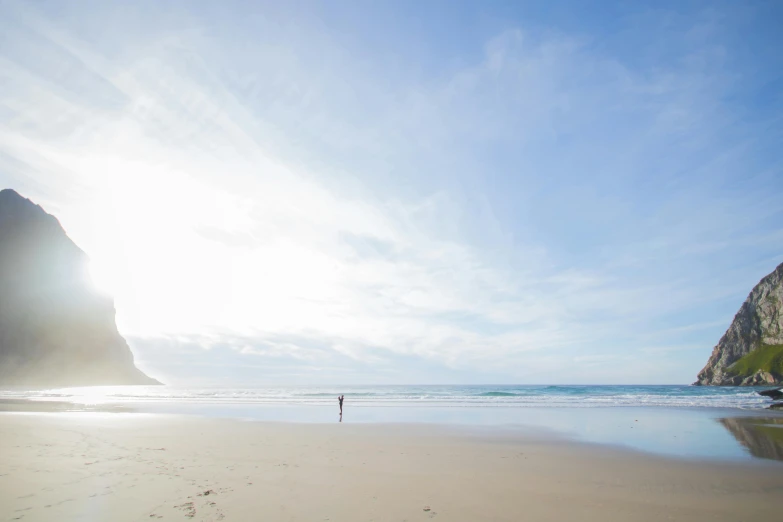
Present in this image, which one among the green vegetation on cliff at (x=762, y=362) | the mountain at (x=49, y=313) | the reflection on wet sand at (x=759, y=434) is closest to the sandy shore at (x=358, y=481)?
the reflection on wet sand at (x=759, y=434)

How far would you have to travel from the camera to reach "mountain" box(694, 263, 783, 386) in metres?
100

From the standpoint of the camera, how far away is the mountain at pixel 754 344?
329ft

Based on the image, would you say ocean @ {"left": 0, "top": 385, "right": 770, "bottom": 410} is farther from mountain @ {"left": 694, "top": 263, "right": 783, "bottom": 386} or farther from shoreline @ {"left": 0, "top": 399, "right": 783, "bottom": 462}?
mountain @ {"left": 694, "top": 263, "right": 783, "bottom": 386}

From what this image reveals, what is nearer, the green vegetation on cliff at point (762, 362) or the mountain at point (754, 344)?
the green vegetation on cliff at point (762, 362)

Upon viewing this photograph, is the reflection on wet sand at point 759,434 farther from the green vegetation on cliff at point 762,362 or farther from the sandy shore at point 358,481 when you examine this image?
the green vegetation on cliff at point 762,362

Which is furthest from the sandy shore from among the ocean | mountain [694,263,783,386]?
mountain [694,263,783,386]

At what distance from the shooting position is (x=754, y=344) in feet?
367

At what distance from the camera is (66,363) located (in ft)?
373

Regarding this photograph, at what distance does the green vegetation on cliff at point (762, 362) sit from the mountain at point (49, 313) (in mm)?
181780

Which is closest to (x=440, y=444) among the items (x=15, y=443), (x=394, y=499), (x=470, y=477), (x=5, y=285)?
(x=470, y=477)

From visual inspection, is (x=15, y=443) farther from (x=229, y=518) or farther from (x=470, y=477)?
(x=470, y=477)

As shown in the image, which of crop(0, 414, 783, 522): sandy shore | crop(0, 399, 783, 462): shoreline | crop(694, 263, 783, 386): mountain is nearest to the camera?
crop(0, 414, 783, 522): sandy shore

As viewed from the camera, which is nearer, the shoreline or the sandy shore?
the sandy shore

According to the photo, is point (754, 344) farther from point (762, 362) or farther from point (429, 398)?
point (429, 398)
